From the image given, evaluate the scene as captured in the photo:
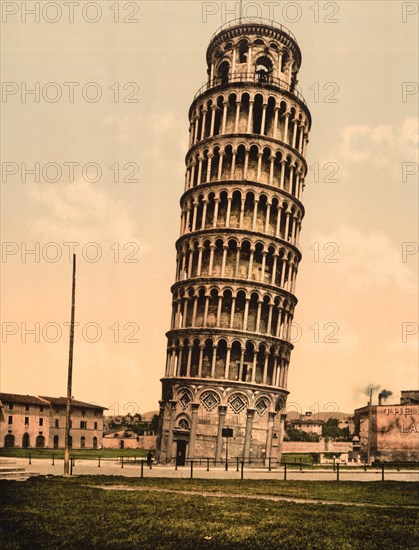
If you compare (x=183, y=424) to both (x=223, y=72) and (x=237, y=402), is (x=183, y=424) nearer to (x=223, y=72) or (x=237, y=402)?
(x=237, y=402)

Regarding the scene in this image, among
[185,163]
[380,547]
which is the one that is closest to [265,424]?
[185,163]

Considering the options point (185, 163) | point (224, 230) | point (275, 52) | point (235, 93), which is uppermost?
point (275, 52)

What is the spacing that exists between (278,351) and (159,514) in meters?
36.3

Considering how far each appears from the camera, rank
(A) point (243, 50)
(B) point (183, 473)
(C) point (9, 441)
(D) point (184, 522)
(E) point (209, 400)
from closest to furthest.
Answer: (D) point (184, 522) → (B) point (183, 473) → (E) point (209, 400) → (A) point (243, 50) → (C) point (9, 441)

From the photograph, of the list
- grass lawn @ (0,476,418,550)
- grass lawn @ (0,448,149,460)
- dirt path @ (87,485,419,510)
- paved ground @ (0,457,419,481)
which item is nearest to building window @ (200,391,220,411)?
paved ground @ (0,457,419,481)

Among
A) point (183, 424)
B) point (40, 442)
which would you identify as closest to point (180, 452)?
point (183, 424)

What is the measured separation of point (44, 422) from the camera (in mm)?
96000

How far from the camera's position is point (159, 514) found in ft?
48.4

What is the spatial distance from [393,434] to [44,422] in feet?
171

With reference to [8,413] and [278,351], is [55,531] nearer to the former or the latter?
[278,351]

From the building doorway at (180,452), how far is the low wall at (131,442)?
2091 inches

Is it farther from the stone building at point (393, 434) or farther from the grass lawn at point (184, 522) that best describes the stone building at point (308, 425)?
the grass lawn at point (184, 522)

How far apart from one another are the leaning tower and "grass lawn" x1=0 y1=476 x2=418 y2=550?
2708 centimetres

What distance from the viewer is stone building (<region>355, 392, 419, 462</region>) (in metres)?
69.9
